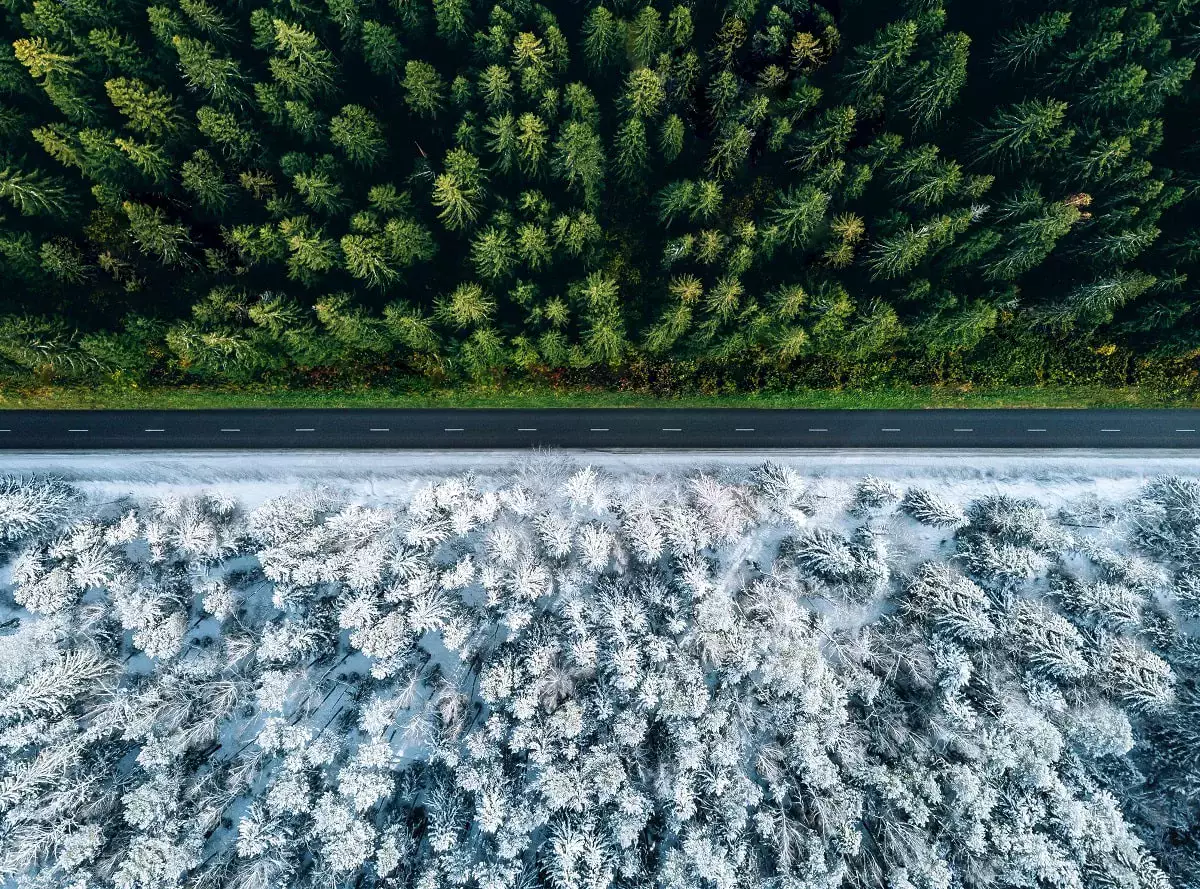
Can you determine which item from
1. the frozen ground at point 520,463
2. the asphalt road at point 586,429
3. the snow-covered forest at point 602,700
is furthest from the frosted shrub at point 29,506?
the asphalt road at point 586,429

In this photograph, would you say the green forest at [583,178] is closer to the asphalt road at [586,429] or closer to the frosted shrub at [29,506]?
the asphalt road at [586,429]

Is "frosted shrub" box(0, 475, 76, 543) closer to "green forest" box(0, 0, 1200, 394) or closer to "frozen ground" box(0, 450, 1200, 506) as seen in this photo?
"frozen ground" box(0, 450, 1200, 506)

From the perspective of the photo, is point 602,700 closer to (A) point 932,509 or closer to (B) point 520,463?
(B) point 520,463

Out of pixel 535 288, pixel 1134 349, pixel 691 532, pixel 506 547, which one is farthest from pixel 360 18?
pixel 1134 349

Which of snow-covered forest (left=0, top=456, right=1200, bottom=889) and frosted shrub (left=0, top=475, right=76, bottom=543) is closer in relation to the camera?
snow-covered forest (left=0, top=456, right=1200, bottom=889)

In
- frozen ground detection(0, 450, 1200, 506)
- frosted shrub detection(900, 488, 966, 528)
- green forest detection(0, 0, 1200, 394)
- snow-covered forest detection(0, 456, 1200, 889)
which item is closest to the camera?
green forest detection(0, 0, 1200, 394)

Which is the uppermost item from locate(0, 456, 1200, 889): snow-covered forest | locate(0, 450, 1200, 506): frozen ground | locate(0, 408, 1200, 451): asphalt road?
locate(0, 408, 1200, 451): asphalt road

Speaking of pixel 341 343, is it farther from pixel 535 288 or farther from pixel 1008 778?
pixel 1008 778

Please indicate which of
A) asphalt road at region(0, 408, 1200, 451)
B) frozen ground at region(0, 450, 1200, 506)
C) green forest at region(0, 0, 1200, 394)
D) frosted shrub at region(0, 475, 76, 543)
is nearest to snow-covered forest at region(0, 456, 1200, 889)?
frosted shrub at region(0, 475, 76, 543)
